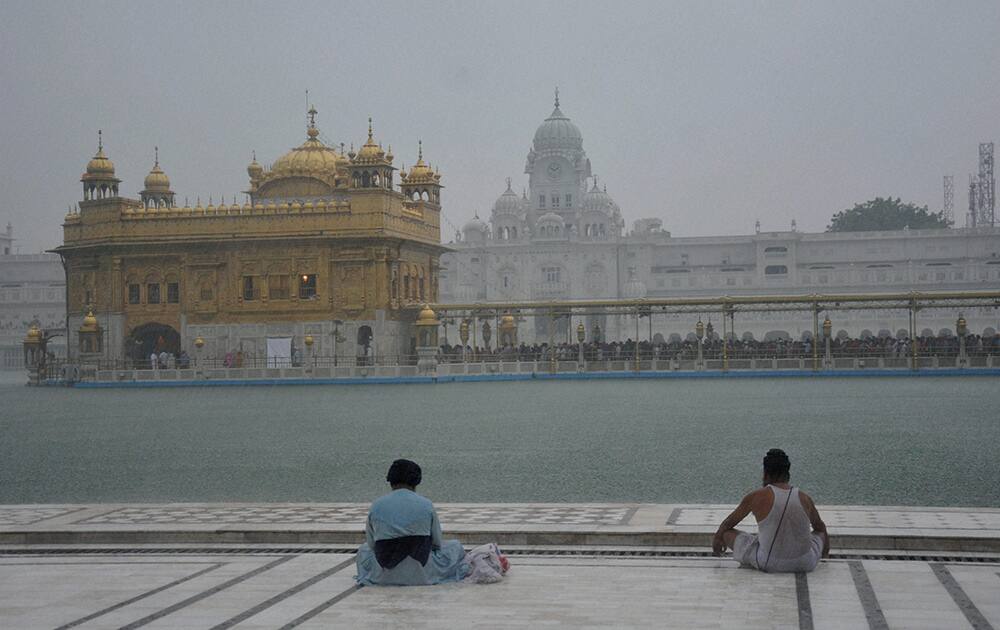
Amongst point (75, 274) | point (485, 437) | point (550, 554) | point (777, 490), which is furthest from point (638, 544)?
point (75, 274)

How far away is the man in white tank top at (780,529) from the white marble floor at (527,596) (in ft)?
0.40

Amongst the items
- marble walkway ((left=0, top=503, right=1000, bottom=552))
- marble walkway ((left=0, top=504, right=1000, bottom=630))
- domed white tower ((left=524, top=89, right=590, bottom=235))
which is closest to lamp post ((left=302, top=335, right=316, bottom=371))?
marble walkway ((left=0, top=503, right=1000, bottom=552))

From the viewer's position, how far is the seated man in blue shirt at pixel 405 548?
391 inches

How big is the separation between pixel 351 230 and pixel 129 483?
1616 inches

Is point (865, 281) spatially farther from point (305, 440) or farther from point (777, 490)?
point (777, 490)

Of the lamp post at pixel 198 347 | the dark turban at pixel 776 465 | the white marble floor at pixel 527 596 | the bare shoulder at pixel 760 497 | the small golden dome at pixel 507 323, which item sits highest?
the small golden dome at pixel 507 323

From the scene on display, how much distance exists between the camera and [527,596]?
9.48m

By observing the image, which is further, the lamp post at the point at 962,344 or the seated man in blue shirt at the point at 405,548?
the lamp post at the point at 962,344

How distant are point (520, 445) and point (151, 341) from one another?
4234cm

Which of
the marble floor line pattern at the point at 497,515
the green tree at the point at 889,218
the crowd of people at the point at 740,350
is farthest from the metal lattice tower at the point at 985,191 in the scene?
the marble floor line pattern at the point at 497,515

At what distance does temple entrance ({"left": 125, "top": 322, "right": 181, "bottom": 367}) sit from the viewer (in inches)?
2400

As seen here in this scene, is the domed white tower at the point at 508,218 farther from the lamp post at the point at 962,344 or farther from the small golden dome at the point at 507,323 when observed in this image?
the lamp post at the point at 962,344

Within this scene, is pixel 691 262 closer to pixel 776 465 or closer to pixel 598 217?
pixel 598 217

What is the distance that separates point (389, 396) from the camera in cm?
4138
